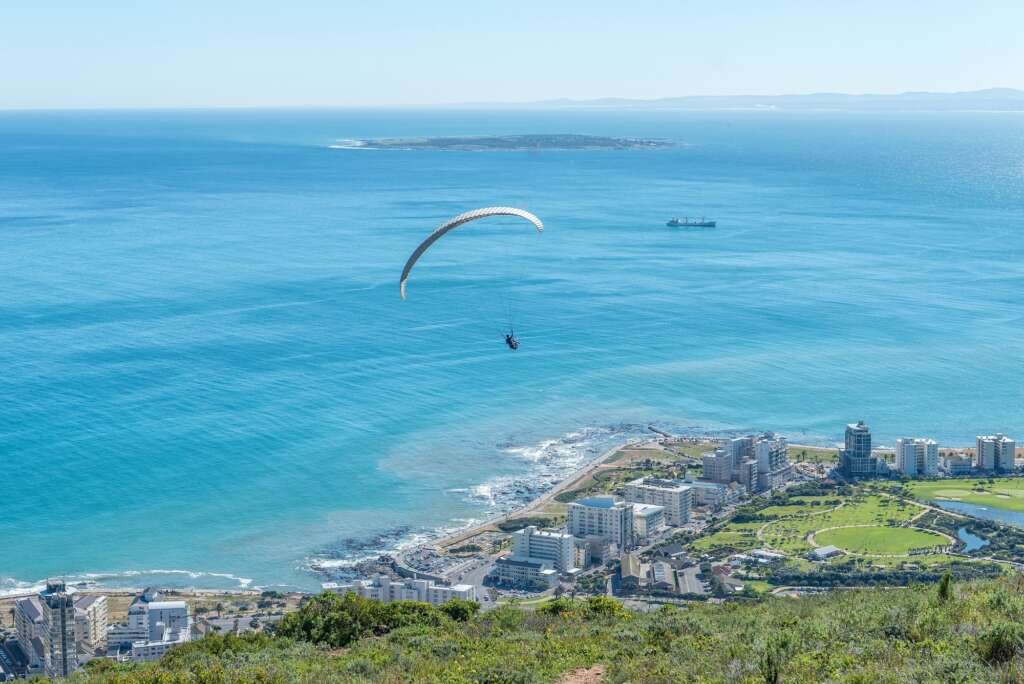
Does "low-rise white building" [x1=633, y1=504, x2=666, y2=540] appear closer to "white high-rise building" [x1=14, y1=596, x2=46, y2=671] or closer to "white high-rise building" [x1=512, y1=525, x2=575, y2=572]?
"white high-rise building" [x1=512, y1=525, x2=575, y2=572]

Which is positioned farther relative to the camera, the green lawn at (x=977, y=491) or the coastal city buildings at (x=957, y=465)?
the coastal city buildings at (x=957, y=465)

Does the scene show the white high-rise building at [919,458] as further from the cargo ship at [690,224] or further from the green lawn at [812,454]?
the cargo ship at [690,224]

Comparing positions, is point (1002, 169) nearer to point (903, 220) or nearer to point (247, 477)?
point (903, 220)

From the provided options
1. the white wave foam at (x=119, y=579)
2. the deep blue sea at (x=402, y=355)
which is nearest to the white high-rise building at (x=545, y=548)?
the deep blue sea at (x=402, y=355)

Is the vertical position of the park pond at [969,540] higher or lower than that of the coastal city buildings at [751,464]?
lower

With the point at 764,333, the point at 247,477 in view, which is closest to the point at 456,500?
the point at 247,477

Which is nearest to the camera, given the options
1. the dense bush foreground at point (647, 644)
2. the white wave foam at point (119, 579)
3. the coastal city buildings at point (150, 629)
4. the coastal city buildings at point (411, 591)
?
the dense bush foreground at point (647, 644)

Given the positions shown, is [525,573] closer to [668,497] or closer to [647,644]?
[668,497]
